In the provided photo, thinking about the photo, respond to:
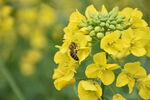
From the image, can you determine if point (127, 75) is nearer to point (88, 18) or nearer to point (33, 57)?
point (88, 18)

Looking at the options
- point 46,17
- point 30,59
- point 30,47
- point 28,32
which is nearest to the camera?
point 28,32

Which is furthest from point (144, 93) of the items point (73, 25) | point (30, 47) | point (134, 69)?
point (30, 47)

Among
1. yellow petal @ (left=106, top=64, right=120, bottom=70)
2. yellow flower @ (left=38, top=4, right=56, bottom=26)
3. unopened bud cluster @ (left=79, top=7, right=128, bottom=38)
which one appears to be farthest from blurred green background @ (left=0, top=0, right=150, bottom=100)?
yellow petal @ (left=106, top=64, right=120, bottom=70)

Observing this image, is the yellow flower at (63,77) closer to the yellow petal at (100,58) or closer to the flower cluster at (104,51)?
the flower cluster at (104,51)

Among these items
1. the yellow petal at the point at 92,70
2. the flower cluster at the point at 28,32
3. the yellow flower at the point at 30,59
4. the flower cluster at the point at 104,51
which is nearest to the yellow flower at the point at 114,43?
the flower cluster at the point at 104,51

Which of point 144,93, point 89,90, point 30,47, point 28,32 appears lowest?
point 144,93

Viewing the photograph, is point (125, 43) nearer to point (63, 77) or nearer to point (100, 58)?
point (100, 58)

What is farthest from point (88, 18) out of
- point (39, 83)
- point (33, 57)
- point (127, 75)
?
point (33, 57)
